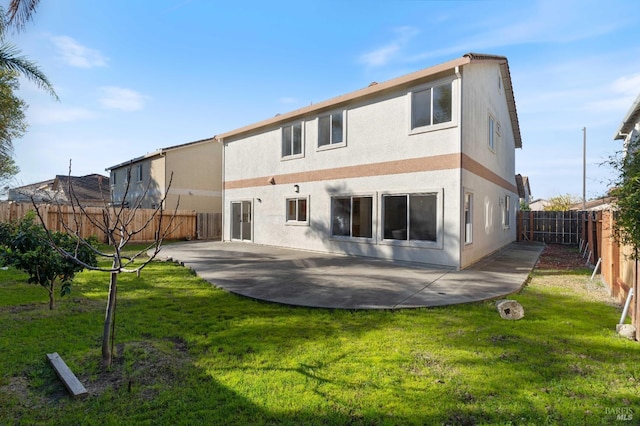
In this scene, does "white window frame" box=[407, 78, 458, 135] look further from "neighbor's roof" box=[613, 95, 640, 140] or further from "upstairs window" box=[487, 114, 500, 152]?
"neighbor's roof" box=[613, 95, 640, 140]

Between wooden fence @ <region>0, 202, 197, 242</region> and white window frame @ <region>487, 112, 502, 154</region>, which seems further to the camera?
wooden fence @ <region>0, 202, 197, 242</region>

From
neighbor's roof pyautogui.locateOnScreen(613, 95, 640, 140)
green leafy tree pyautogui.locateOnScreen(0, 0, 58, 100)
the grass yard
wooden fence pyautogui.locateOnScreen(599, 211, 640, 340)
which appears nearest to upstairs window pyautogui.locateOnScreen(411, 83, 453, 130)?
wooden fence pyautogui.locateOnScreen(599, 211, 640, 340)

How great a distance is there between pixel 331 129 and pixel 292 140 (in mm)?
2348

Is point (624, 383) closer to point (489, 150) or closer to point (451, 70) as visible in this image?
point (451, 70)

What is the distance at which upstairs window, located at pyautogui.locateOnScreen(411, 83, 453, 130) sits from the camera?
34.2 feet

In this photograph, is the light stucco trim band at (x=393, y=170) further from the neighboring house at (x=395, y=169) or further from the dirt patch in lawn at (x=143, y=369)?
the dirt patch in lawn at (x=143, y=369)

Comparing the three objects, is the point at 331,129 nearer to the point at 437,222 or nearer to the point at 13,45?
the point at 437,222

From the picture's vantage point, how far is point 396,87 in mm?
11438

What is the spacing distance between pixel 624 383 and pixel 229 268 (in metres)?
9.05

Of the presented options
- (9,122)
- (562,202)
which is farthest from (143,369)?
(562,202)

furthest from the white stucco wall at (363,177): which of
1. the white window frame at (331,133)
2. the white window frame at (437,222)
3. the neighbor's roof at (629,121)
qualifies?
the neighbor's roof at (629,121)

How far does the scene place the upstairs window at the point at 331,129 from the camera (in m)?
13.4

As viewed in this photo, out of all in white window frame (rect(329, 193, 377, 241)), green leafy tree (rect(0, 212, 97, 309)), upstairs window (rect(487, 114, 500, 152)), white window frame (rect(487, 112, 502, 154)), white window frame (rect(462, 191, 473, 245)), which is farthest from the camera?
upstairs window (rect(487, 114, 500, 152))

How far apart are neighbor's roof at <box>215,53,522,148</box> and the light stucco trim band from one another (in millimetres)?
2521
